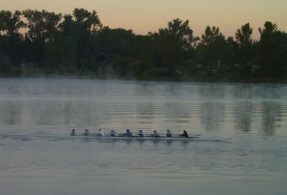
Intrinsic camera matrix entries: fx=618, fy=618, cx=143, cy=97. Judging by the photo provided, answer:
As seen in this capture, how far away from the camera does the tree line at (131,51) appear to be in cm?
11236

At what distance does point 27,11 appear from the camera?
13825 cm

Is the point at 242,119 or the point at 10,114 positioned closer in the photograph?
the point at 242,119

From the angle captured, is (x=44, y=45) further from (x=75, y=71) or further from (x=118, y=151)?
(x=118, y=151)

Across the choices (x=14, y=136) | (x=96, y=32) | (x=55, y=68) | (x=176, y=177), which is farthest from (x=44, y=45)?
(x=176, y=177)

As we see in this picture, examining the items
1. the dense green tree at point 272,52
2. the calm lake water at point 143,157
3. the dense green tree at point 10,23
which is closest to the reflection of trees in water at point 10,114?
the calm lake water at point 143,157

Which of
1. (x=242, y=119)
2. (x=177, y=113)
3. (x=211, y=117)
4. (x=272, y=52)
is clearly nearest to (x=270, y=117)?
(x=242, y=119)

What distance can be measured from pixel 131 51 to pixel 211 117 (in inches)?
3782

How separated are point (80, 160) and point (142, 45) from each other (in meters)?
102

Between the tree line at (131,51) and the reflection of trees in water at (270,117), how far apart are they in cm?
5284

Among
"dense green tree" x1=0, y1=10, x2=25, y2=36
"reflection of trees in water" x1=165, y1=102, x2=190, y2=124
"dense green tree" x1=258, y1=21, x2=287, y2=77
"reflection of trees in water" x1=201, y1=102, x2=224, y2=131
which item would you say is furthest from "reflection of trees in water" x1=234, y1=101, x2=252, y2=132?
"dense green tree" x1=0, y1=10, x2=25, y2=36

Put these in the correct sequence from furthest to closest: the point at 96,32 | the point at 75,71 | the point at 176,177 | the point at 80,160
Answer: the point at 96,32, the point at 75,71, the point at 80,160, the point at 176,177

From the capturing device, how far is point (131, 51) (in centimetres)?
13925

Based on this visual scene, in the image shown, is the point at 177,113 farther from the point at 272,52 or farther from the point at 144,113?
the point at 272,52

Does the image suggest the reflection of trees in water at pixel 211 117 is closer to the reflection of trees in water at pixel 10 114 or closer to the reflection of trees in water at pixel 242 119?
the reflection of trees in water at pixel 242 119
